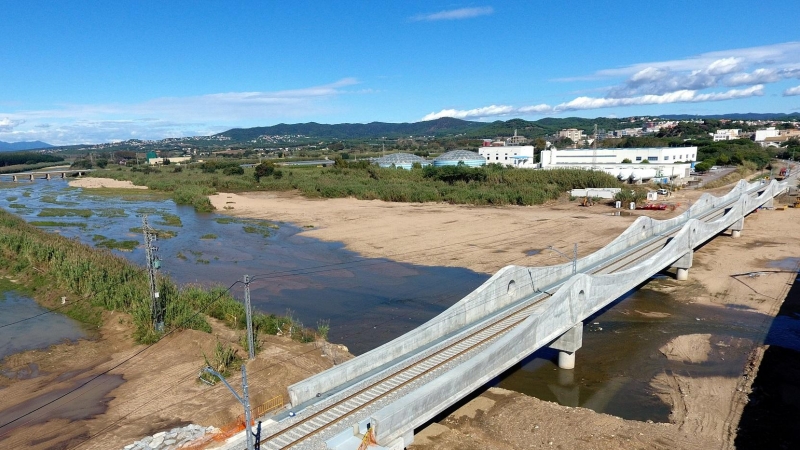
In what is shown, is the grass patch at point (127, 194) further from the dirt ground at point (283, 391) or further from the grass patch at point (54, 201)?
the dirt ground at point (283, 391)

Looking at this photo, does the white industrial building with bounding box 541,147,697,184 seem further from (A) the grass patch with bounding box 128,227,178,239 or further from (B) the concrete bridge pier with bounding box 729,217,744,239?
(A) the grass patch with bounding box 128,227,178,239

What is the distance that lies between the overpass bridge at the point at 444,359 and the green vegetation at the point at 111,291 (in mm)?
6606

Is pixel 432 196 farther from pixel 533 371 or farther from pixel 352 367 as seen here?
pixel 352 367

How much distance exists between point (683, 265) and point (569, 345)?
1580 cm

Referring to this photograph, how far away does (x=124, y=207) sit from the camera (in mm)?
70500

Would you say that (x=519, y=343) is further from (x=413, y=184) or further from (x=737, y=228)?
(x=413, y=184)

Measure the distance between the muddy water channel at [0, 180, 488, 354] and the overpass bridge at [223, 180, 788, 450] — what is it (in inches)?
212

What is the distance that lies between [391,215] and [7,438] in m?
44.1

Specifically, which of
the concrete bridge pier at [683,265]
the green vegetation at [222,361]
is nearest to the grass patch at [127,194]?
the green vegetation at [222,361]

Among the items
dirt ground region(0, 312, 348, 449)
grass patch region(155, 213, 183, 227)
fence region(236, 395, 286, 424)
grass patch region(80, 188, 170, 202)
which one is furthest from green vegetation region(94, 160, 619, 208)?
fence region(236, 395, 286, 424)

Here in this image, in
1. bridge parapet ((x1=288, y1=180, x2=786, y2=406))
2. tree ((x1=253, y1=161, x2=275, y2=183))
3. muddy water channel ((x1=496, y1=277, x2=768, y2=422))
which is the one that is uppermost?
tree ((x1=253, y1=161, x2=275, y2=183))

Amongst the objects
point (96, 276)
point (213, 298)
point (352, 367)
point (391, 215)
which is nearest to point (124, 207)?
point (391, 215)

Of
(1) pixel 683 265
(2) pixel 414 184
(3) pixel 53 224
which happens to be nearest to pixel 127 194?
(3) pixel 53 224

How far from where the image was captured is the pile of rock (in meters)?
12.7
